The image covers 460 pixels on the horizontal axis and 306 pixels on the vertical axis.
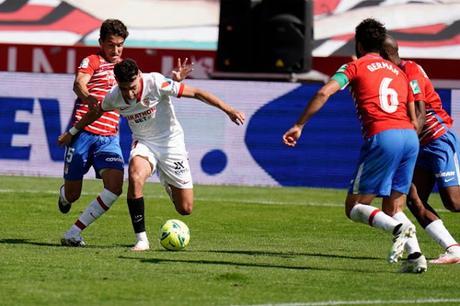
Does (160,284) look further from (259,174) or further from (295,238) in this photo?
(259,174)

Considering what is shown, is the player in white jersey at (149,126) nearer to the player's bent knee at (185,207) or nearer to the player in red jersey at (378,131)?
the player's bent knee at (185,207)

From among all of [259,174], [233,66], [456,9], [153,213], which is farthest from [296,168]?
[456,9]

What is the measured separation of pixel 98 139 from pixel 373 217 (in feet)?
12.6

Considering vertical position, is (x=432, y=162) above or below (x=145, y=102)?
below

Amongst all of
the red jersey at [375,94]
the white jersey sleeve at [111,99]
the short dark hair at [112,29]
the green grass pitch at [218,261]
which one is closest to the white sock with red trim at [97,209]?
the green grass pitch at [218,261]

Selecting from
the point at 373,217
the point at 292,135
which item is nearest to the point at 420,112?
the point at 373,217

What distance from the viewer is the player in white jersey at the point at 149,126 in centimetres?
1199

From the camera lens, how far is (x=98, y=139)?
1334cm

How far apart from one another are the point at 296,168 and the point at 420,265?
Answer: 10870 millimetres

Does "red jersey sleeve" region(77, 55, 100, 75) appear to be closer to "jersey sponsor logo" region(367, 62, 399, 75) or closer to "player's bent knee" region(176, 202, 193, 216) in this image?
"player's bent knee" region(176, 202, 193, 216)

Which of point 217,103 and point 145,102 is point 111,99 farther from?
point 217,103

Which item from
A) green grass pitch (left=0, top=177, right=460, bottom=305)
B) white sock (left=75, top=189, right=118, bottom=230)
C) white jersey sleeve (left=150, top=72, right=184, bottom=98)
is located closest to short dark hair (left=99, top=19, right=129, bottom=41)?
white jersey sleeve (left=150, top=72, right=184, bottom=98)

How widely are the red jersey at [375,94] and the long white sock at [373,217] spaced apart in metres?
0.66

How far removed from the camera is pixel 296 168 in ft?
70.5
